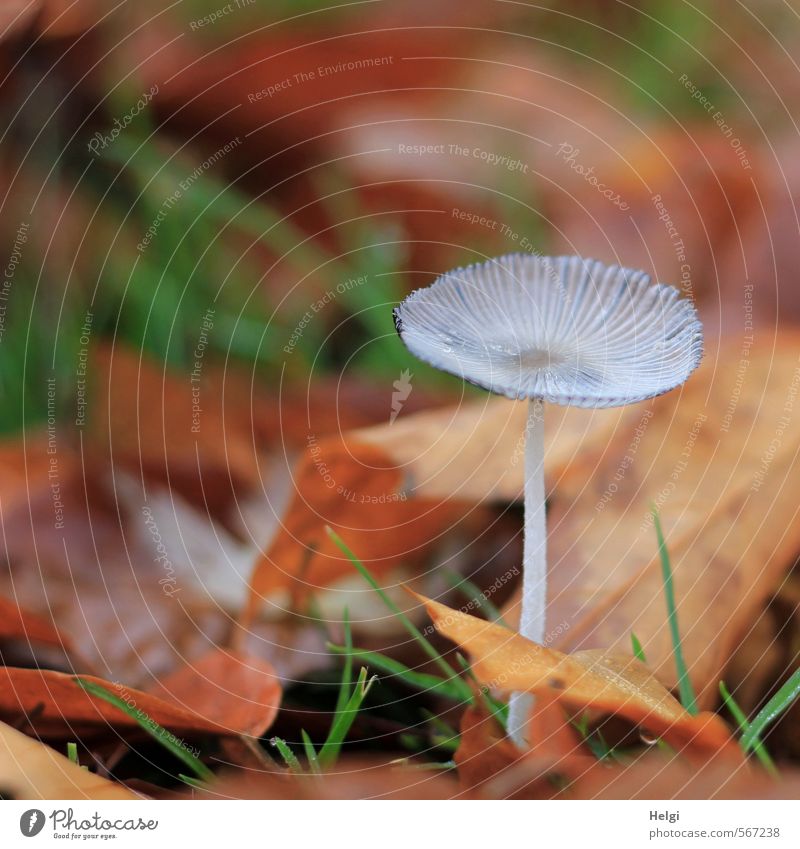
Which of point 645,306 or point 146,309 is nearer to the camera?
point 645,306

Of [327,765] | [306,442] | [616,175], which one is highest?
[616,175]

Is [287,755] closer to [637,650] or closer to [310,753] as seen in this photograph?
[310,753]

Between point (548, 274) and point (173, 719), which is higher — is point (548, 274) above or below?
above

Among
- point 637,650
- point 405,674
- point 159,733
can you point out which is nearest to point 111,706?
point 159,733

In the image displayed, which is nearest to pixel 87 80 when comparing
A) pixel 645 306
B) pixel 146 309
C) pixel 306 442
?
pixel 146 309

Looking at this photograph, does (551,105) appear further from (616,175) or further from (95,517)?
(95,517)
